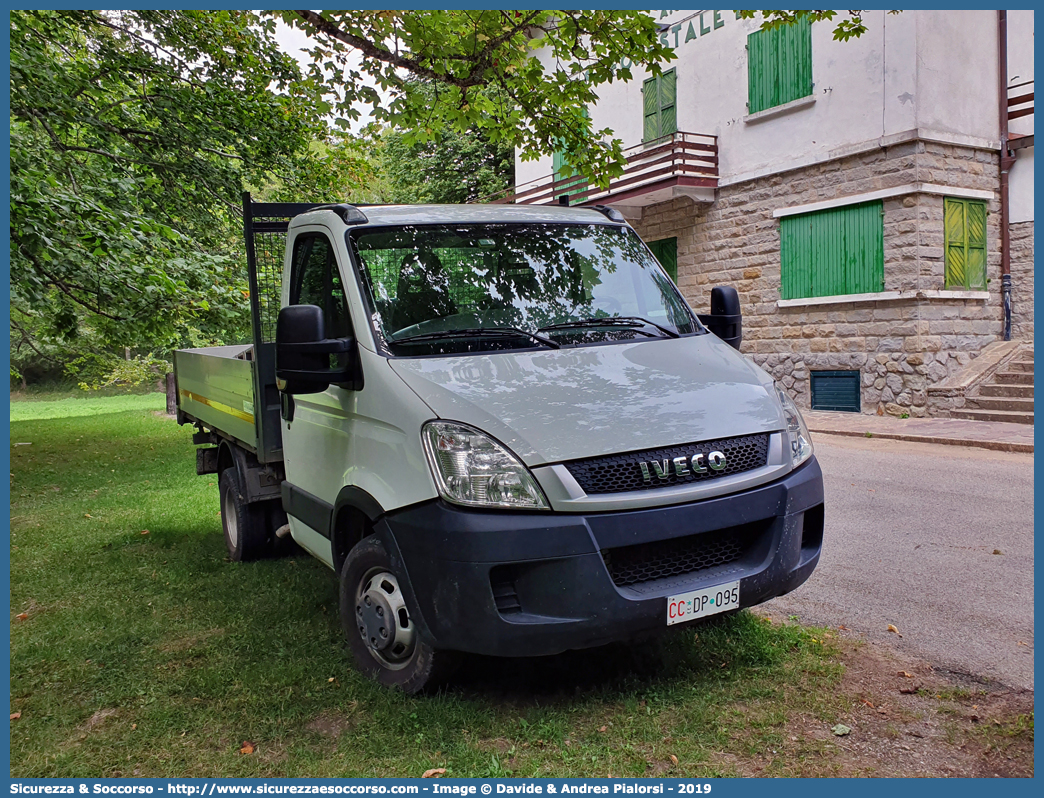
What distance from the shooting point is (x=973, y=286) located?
1505 cm

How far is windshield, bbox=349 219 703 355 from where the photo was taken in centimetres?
407

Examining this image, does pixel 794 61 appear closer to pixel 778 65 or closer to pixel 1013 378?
pixel 778 65

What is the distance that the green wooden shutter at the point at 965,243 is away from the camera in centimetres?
1472

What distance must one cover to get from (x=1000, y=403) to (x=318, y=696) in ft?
42.0

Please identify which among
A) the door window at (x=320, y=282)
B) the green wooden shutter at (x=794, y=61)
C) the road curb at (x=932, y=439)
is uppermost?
the green wooden shutter at (x=794, y=61)

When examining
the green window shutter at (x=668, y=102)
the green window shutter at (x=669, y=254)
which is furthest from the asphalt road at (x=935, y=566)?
the green window shutter at (x=668, y=102)

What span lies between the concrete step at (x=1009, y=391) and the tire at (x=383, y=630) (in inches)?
491

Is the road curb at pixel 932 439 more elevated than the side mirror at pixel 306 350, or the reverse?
the side mirror at pixel 306 350

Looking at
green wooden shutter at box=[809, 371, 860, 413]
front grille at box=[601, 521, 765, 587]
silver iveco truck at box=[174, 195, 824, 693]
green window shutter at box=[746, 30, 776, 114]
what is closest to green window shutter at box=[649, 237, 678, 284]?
green window shutter at box=[746, 30, 776, 114]

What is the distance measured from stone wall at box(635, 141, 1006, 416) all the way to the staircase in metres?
0.67

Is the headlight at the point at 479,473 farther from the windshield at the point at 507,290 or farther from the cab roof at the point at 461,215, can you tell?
the cab roof at the point at 461,215

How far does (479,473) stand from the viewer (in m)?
3.36

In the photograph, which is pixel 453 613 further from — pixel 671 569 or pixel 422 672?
pixel 671 569

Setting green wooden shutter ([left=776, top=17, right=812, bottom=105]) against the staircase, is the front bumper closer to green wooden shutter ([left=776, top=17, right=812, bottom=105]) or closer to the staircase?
the staircase
